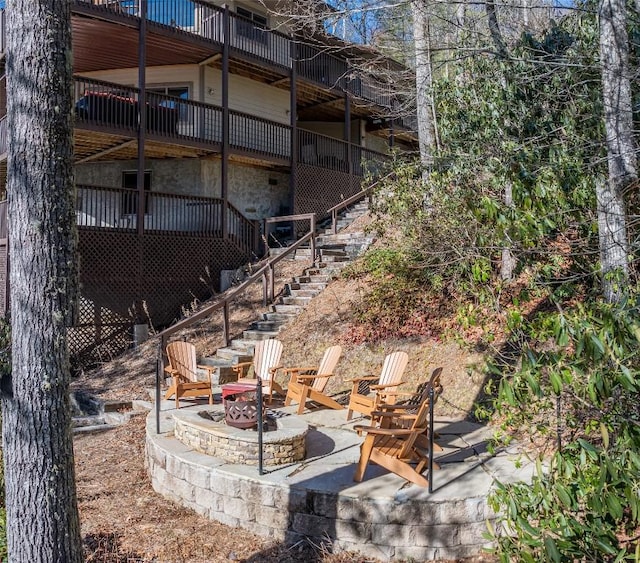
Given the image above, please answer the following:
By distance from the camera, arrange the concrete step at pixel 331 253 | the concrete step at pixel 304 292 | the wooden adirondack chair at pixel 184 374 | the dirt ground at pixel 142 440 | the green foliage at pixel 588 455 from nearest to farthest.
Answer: the green foliage at pixel 588 455, the dirt ground at pixel 142 440, the wooden adirondack chair at pixel 184 374, the concrete step at pixel 304 292, the concrete step at pixel 331 253

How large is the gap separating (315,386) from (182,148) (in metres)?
9.93

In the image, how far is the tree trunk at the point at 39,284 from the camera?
13.1 feet

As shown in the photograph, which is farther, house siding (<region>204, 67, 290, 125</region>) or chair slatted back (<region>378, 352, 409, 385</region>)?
house siding (<region>204, 67, 290, 125</region>)

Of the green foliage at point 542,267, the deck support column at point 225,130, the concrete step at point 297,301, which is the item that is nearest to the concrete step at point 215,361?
the concrete step at point 297,301

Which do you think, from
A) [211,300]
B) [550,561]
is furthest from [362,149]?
[550,561]

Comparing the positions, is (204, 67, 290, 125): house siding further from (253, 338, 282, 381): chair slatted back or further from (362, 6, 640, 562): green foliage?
(253, 338, 282, 381): chair slatted back

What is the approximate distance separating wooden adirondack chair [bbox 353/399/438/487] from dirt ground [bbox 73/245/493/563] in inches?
28.2

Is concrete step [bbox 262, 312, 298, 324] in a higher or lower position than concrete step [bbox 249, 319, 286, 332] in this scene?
higher

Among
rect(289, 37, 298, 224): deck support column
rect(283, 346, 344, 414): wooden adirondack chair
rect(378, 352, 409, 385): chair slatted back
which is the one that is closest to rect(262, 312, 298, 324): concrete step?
rect(283, 346, 344, 414): wooden adirondack chair

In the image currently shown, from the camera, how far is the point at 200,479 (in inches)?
235

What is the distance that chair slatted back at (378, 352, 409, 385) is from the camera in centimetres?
778

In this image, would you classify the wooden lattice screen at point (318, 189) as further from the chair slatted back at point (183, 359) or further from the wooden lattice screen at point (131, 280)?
the chair slatted back at point (183, 359)

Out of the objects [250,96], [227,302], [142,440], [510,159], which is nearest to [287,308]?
[227,302]

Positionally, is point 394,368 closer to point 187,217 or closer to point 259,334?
point 259,334
